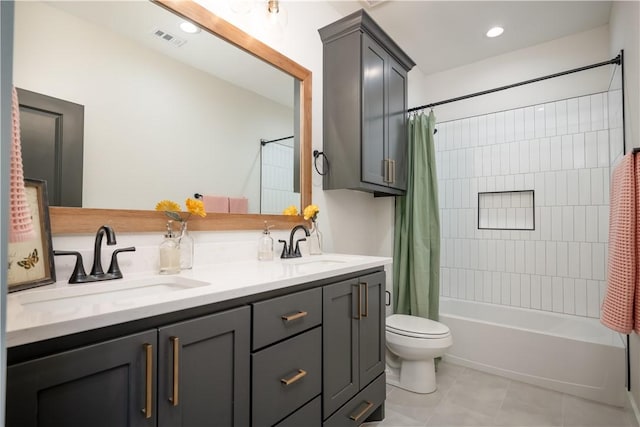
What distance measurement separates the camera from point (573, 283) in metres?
2.55

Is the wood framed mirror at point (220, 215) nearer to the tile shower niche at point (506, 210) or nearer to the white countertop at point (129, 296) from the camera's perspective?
the white countertop at point (129, 296)

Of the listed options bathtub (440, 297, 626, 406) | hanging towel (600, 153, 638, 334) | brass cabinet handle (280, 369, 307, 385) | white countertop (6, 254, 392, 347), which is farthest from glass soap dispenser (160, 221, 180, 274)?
bathtub (440, 297, 626, 406)

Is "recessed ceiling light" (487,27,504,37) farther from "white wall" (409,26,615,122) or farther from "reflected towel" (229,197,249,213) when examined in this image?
"reflected towel" (229,197,249,213)

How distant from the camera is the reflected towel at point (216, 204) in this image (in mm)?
1455

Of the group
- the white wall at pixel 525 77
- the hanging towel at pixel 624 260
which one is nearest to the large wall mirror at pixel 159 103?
the hanging towel at pixel 624 260

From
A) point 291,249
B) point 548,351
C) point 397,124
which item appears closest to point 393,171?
point 397,124

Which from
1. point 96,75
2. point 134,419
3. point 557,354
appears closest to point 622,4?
point 557,354

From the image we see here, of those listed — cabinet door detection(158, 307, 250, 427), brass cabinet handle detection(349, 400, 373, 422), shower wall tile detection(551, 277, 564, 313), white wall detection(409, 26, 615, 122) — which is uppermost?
white wall detection(409, 26, 615, 122)

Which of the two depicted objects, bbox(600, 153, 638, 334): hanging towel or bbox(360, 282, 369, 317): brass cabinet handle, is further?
bbox(360, 282, 369, 317): brass cabinet handle

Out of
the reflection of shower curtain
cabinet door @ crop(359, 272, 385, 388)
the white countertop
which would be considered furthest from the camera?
the reflection of shower curtain

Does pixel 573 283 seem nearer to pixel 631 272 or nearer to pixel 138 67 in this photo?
pixel 631 272

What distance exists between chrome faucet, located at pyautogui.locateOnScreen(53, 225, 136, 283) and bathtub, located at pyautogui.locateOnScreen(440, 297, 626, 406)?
239cm

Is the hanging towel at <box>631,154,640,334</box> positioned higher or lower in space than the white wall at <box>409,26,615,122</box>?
lower

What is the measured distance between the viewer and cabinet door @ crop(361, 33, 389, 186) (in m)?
1.95
